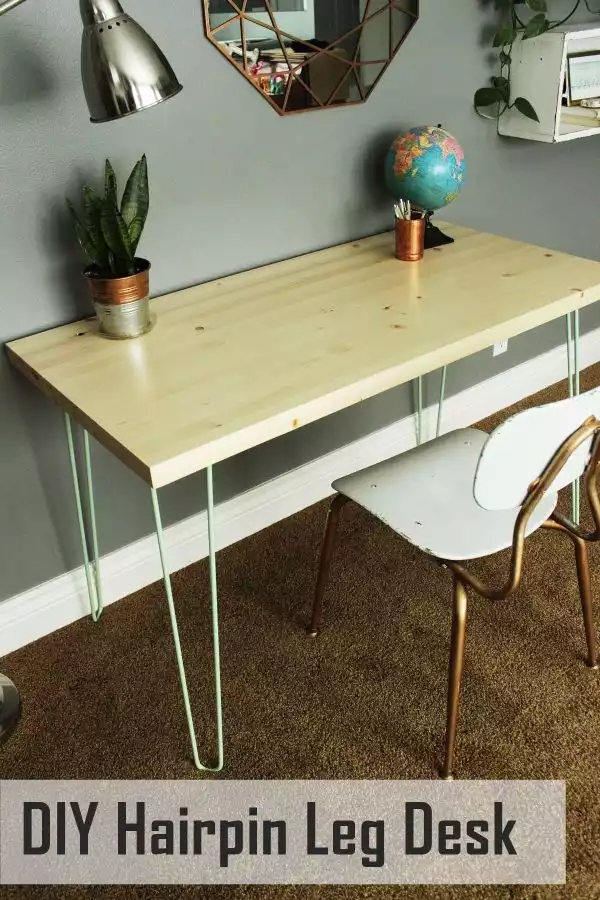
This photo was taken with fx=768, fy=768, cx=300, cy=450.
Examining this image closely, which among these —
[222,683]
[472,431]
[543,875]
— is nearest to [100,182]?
[472,431]

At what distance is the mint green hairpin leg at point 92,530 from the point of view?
1760mm

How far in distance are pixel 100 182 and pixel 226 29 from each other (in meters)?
0.43

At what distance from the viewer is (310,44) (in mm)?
1744

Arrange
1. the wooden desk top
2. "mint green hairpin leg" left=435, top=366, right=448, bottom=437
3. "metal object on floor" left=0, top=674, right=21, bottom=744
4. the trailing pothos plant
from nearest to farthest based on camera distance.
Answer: the wooden desk top < "metal object on floor" left=0, top=674, right=21, bottom=744 < the trailing pothos plant < "mint green hairpin leg" left=435, top=366, right=448, bottom=437

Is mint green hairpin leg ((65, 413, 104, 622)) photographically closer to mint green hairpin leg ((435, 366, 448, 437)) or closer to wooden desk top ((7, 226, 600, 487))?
wooden desk top ((7, 226, 600, 487))

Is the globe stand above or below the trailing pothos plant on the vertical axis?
below

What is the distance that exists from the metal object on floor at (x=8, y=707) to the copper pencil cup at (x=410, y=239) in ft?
4.45

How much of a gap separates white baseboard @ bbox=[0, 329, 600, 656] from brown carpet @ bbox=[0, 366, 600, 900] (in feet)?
0.15

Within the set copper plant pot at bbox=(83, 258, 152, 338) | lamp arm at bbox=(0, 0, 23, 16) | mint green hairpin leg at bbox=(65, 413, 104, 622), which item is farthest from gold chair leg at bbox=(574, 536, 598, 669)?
lamp arm at bbox=(0, 0, 23, 16)

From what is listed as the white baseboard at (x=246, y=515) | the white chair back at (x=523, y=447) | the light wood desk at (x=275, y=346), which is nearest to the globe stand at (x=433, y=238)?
the light wood desk at (x=275, y=346)

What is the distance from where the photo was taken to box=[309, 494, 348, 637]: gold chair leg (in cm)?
164

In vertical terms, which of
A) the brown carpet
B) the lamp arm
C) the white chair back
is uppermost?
the lamp arm

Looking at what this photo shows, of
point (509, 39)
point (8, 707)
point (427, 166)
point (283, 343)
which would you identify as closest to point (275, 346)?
point (283, 343)

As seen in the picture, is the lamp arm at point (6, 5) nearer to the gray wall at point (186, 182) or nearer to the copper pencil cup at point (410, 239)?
the gray wall at point (186, 182)
